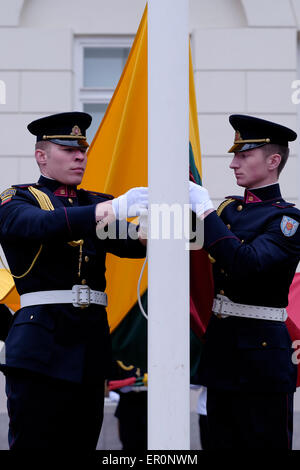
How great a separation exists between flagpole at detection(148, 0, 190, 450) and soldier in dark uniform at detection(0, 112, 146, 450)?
1.84 ft

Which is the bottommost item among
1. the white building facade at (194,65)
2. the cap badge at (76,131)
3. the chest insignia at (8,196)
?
the chest insignia at (8,196)

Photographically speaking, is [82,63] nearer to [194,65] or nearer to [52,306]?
[194,65]

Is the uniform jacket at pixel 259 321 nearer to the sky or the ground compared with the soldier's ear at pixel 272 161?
nearer to the ground

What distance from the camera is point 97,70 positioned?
6.16 metres

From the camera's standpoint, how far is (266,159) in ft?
10.1

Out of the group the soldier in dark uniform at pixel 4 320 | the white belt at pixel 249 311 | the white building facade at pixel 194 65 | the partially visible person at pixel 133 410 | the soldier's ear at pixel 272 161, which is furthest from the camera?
the white building facade at pixel 194 65

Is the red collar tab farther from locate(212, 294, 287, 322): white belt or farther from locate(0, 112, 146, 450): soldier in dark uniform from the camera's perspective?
locate(212, 294, 287, 322): white belt

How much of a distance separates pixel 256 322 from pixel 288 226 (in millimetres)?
382

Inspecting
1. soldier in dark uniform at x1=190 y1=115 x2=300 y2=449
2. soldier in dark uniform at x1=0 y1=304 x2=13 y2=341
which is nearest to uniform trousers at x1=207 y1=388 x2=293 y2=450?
soldier in dark uniform at x1=190 y1=115 x2=300 y2=449

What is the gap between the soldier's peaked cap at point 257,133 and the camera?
305 centimetres

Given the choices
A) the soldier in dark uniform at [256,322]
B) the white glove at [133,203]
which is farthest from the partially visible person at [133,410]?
the white glove at [133,203]

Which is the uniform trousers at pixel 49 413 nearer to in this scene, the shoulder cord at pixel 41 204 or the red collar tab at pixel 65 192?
the shoulder cord at pixel 41 204

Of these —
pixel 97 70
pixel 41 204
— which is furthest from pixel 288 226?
pixel 97 70

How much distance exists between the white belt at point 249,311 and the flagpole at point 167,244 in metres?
0.86
